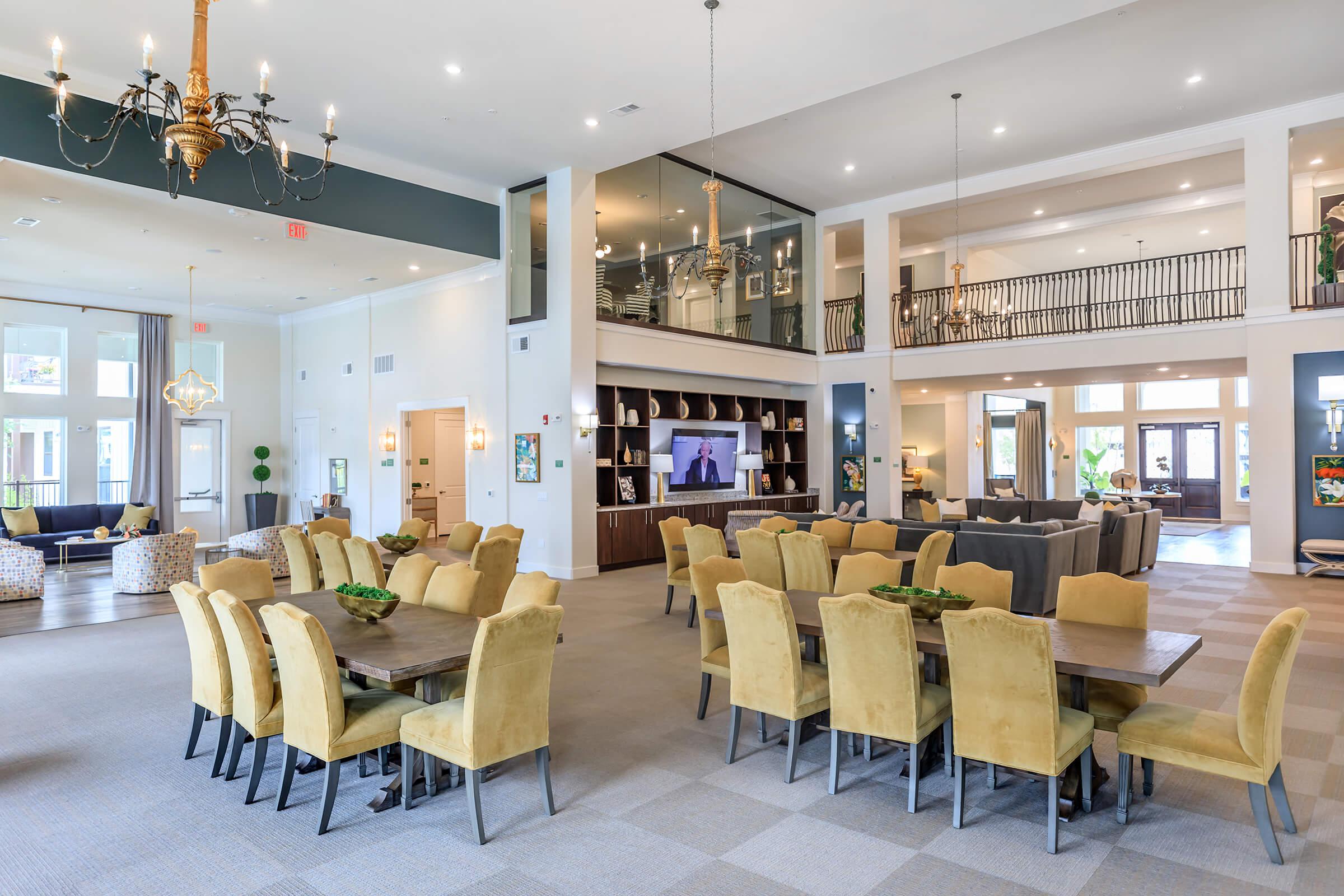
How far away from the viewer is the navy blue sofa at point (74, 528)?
10.8m

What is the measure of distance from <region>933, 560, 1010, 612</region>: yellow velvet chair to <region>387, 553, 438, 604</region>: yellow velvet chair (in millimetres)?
3009

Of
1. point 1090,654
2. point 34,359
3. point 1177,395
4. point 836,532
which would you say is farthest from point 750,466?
point 1177,395

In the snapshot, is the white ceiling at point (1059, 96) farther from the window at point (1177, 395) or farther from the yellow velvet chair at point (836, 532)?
the window at point (1177, 395)

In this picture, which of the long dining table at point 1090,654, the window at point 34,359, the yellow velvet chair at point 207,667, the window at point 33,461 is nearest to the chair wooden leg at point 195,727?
the yellow velvet chair at point 207,667

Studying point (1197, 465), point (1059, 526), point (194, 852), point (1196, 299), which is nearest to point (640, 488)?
point (1059, 526)

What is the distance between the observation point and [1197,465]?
693 inches

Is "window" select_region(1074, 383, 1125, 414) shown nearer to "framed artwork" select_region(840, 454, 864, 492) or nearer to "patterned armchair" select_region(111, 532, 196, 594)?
"framed artwork" select_region(840, 454, 864, 492)

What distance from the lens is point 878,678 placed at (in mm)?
3418

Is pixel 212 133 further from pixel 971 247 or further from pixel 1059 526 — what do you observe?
pixel 971 247

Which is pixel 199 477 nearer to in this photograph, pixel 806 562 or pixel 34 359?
pixel 34 359

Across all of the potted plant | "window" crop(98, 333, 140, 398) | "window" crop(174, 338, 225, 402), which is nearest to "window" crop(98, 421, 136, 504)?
"window" crop(98, 333, 140, 398)

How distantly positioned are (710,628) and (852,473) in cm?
929

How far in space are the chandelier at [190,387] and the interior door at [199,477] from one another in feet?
1.60

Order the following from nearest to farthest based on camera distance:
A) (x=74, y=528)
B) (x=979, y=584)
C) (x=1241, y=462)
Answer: (x=979, y=584)
(x=74, y=528)
(x=1241, y=462)
